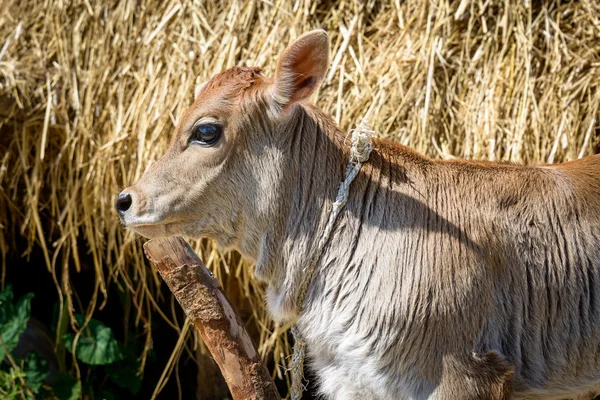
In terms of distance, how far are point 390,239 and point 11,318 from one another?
329cm

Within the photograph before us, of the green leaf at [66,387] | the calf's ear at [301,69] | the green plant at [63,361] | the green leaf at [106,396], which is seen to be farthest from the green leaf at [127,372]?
the calf's ear at [301,69]

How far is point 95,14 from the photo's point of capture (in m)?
5.36

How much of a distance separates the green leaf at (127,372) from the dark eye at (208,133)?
290 cm

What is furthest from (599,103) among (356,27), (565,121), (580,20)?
(356,27)

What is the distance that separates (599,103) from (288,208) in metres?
2.09

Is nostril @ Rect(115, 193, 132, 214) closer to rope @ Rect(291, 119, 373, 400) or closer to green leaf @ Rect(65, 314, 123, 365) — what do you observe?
rope @ Rect(291, 119, 373, 400)

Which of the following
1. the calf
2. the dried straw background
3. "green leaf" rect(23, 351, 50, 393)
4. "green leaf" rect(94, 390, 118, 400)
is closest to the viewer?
the calf

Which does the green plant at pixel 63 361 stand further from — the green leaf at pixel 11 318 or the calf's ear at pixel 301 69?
the calf's ear at pixel 301 69

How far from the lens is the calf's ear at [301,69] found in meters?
2.95

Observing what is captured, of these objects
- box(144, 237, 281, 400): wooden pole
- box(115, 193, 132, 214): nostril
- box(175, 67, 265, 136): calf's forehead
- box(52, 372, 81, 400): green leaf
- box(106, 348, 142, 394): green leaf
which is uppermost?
box(175, 67, 265, 136): calf's forehead

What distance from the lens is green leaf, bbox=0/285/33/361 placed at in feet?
17.1

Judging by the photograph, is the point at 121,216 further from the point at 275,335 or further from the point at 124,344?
the point at 124,344

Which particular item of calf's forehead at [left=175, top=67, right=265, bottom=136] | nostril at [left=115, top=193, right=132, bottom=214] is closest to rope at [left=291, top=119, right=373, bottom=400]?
calf's forehead at [left=175, top=67, right=265, bottom=136]

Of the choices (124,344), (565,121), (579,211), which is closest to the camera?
(579,211)
